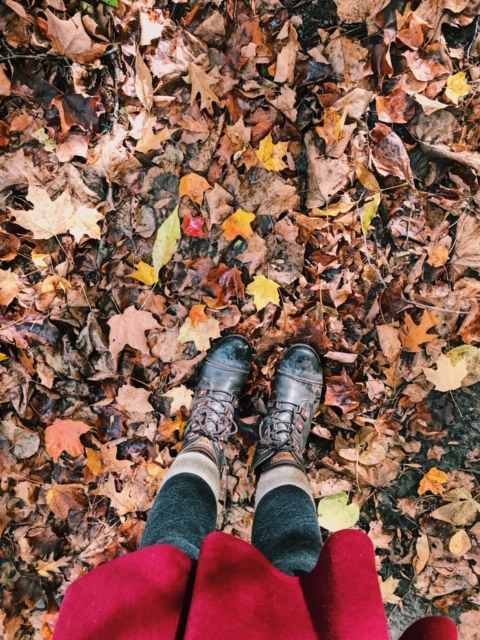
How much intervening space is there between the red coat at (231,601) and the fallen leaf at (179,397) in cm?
95

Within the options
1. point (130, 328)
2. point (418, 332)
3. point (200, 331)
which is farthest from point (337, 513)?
point (130, 328)

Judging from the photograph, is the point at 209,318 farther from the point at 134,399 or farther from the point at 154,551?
the point at 154,551

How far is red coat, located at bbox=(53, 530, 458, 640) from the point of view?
1051 mm

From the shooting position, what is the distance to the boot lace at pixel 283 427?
198cm

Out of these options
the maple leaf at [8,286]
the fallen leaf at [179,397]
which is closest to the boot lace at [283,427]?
the fallen leaf at [179,397]

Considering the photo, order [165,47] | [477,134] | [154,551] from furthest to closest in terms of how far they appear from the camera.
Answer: [165,47] → [477,134] → [154,551]

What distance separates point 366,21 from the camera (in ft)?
6.10

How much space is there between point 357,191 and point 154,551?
161 cm

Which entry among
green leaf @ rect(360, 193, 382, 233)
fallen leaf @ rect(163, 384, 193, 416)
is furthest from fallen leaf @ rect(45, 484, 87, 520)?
green leaf @ rect(360, 193, 382, 233)

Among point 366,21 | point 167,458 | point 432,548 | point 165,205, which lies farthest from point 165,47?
point 432,548

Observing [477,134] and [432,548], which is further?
[432,548]

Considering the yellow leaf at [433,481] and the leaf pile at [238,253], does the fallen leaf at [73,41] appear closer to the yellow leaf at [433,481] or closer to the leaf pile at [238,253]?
the leaf pile at [238,253]

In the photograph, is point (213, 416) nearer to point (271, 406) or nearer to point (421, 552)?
point (271, 406)

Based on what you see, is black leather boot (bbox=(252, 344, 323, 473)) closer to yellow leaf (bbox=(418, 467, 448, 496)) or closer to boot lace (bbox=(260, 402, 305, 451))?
boot lace (bbox=(260, 402, 305, 451))
